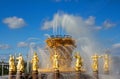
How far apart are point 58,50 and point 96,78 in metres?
4.52

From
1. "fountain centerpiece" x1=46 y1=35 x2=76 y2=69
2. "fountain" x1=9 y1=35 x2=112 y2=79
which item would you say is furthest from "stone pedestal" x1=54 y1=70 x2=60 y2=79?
"fountain centerpiece" x1=46 y1=35 x2=76 y2=69

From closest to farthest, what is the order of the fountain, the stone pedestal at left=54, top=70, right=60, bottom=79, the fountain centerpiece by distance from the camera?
the stone pedestal at left=54, top=70, right=60, bottom=79, the fountain, the fountain centerpiece

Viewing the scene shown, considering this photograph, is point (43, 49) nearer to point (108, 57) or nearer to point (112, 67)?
point (108, 57)

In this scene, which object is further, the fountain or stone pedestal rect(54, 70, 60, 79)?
the fountain

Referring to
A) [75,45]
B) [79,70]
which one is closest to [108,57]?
[75,45]

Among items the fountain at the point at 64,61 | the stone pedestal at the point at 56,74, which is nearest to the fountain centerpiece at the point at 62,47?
the fountain at the point at 64,61

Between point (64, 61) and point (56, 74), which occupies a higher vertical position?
point (64, 61)

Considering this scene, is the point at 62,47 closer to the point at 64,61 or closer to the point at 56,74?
the point at 64,61

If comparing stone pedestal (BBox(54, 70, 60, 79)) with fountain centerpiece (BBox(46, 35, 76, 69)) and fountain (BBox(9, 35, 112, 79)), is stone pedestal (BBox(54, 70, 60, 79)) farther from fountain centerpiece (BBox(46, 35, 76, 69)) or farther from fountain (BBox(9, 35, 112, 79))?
fountain centerpiece (BBox(46, 35, 76, 69))

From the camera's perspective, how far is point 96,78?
29.2 metres

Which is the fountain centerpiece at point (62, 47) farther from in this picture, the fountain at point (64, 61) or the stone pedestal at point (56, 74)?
the stone pedestal at point (56, 74)

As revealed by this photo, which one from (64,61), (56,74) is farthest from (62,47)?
(56,74)

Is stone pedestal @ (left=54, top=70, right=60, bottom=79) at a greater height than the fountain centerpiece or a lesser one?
lesser

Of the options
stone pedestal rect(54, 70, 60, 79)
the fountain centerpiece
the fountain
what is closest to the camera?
stone pedestal rect(54, 70, 60, 79)
